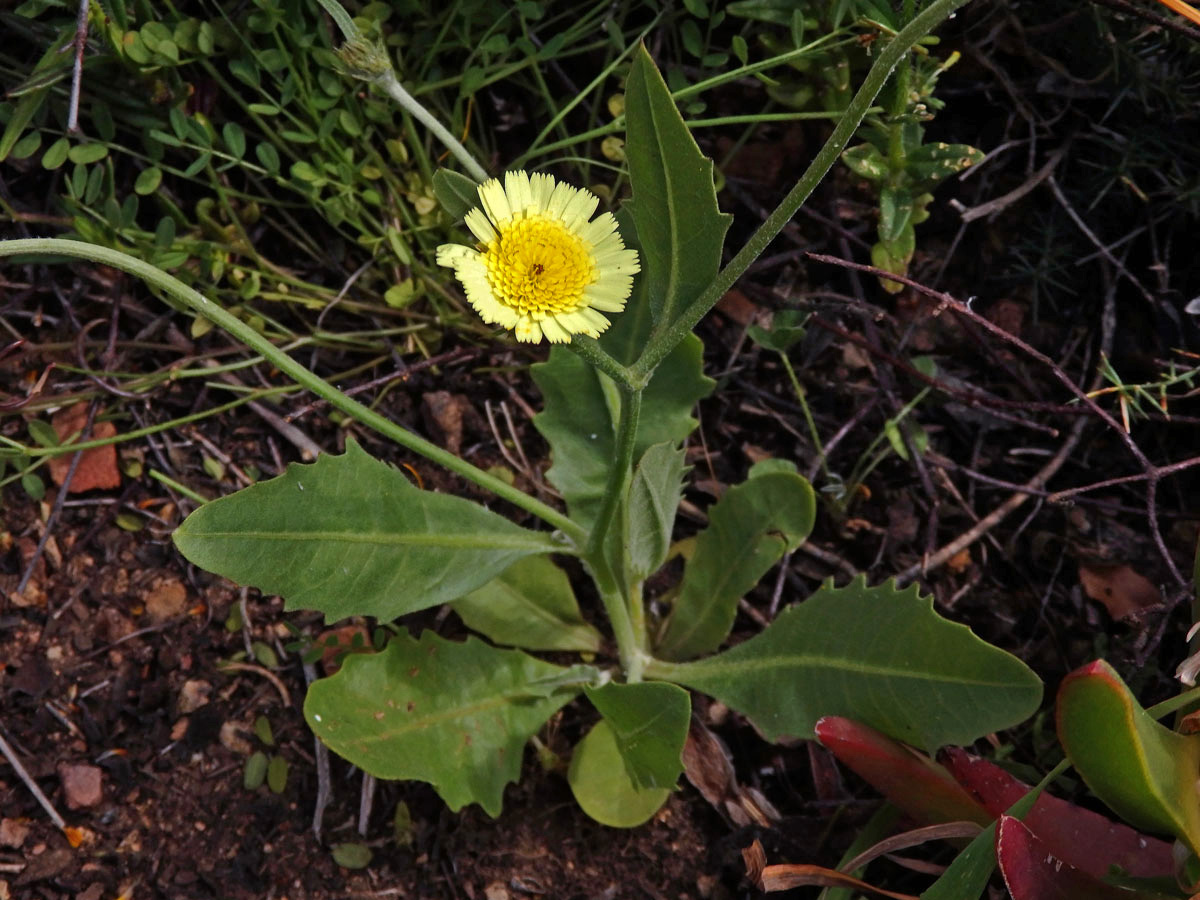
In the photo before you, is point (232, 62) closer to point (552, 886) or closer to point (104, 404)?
point (104, 404)

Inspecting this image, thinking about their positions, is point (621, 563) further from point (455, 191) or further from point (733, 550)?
point (455, 191)

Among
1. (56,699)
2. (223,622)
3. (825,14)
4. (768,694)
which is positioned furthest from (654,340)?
(56,699)

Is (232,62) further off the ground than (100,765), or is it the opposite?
(232,62)

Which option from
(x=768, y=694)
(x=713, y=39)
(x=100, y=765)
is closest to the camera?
(x=768, y=694)

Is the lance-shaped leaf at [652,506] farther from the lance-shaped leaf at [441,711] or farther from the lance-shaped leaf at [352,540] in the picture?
the lance-shaped leaf at [441,711]

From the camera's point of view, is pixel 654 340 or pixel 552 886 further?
pixel 552 886

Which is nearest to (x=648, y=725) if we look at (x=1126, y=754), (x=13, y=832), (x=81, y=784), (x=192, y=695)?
(x=1126, y=754)

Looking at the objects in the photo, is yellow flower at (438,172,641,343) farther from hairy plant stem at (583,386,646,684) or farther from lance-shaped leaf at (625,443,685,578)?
lance-shaped leaf at (625,443,685,578)
